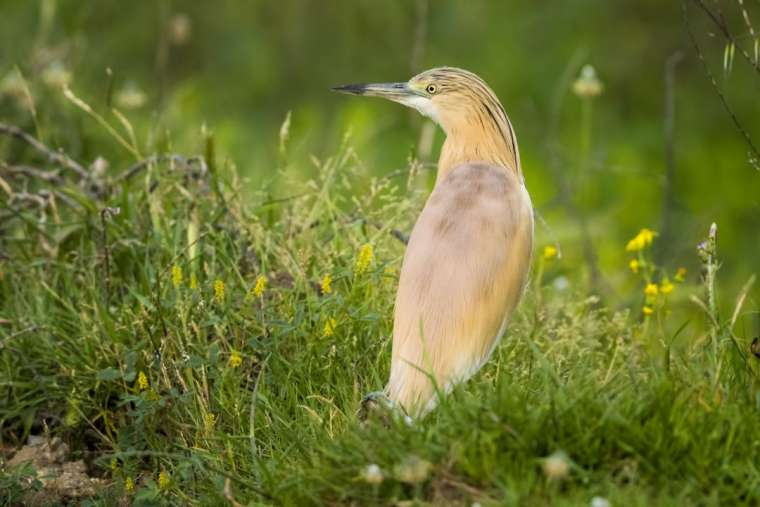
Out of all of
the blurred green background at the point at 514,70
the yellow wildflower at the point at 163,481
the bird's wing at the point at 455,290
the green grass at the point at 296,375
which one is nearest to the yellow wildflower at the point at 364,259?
the green grass at the point at 296,375

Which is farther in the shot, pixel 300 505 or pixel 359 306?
pixel 359 306

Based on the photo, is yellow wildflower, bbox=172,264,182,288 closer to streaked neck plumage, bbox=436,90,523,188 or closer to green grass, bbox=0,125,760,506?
green grass, bbox=0,125,760,506

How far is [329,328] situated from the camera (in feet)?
14.2

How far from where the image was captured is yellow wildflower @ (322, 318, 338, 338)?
4.31m

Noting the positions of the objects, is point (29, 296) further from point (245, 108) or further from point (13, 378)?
point (245, 108)

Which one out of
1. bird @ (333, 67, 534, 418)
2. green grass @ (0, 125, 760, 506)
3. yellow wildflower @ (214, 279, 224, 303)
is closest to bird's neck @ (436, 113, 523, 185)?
bird @ (333, 67, 534, 418)

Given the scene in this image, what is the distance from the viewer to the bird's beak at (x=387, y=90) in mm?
4254

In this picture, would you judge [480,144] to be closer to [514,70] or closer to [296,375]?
[296,375]

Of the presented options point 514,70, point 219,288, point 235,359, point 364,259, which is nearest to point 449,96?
point 364,259

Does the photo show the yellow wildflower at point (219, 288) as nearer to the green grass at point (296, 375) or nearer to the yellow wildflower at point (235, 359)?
the green grass at point (296, 375)

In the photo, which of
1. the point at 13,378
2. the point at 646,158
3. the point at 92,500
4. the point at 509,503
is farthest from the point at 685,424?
the point at 646,158

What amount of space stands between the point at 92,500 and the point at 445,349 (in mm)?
1186

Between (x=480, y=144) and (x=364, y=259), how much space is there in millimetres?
588

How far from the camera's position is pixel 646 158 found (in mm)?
10336
